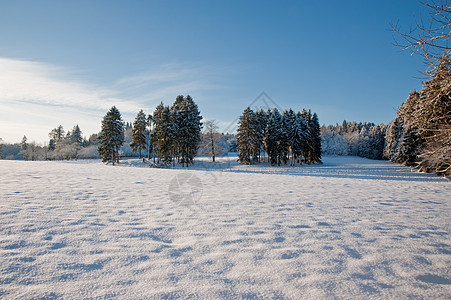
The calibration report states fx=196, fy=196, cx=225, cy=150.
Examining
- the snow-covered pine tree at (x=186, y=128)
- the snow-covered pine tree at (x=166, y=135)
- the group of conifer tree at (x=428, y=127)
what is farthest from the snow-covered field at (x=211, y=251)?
the snow-covered pine tree at (x=186, y=128)

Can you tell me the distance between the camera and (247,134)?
41.4m

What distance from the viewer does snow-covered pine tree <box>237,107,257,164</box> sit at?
136 feet

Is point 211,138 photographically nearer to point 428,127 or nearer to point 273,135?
point 273,135

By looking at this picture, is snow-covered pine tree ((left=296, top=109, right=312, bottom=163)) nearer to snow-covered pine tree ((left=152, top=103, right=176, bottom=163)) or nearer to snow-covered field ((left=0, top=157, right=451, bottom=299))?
snow-covered pine tree ((left=152, top=103, right=176, bottom=163))

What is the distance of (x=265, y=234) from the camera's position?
14.8 ft

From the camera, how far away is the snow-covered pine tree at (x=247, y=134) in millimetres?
41406

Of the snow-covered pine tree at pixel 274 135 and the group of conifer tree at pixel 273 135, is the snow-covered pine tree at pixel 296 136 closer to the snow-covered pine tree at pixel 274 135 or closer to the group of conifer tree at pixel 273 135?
the group of conifer tree at pixel 273 135

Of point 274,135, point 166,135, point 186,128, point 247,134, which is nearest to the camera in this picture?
point 166,135

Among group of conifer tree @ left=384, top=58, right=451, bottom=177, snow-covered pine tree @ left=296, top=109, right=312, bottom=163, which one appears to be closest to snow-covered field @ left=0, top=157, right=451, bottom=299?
group of conifer tree @ left=384, top=58, right=451, bottom=177

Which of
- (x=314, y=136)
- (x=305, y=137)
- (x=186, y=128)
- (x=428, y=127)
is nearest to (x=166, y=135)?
(x=186, y=128)

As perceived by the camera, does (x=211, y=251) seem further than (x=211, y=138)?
No

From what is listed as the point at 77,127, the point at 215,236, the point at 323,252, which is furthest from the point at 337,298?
the point at 77,127

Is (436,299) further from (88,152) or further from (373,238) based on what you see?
(88,152)

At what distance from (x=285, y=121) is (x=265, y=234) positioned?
41.2 meters
